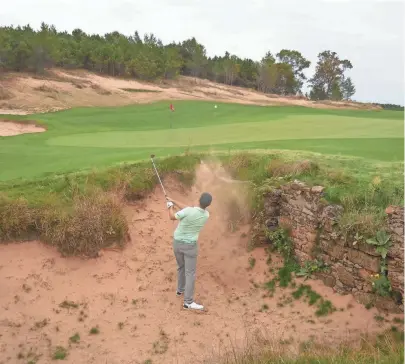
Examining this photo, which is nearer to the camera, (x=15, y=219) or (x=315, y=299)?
(x=315, y=299)

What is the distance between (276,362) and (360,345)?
2.99 meters

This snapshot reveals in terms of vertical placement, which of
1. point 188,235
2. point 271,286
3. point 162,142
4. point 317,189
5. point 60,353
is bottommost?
point 60,353

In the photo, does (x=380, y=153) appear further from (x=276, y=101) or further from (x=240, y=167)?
(x=276, y=101)

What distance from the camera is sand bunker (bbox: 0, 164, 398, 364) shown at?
29.7ft

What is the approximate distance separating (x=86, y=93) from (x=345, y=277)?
36.9m

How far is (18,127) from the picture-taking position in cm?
2584

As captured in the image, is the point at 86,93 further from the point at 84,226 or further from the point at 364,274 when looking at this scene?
the point at 364,274

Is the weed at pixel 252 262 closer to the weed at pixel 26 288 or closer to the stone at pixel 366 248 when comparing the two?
the stone at pixel 366 248

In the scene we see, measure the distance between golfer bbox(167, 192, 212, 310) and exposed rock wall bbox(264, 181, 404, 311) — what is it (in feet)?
9.15

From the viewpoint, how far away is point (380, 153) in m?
15.4

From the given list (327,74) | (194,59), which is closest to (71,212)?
(194,59)

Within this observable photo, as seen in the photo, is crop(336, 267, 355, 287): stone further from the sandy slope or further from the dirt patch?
the sandy slope

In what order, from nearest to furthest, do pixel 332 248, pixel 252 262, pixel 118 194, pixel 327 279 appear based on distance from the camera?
pixel 332 248
pixel 327 279
pixel 252 262
pixel 118 194

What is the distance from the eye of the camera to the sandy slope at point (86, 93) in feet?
116
